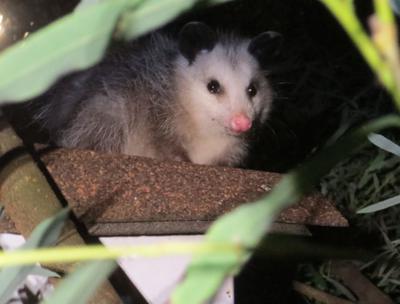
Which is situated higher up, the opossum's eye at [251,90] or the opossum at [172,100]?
the opossum at [172,100]

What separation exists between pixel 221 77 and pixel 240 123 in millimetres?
360

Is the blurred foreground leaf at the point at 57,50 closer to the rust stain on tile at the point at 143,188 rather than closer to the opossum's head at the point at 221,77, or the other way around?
the rust stain on tile at the point at 143,188

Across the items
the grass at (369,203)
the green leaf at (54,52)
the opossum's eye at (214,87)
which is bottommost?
the grass at (369,203)

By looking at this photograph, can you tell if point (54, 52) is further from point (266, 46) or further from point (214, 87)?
point (266, 46)

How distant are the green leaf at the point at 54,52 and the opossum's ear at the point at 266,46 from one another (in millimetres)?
2128

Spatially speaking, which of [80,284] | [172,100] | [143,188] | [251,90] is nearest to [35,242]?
[80,284]

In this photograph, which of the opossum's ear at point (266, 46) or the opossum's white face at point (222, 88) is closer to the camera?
the opossum's white face at point (222, 88)

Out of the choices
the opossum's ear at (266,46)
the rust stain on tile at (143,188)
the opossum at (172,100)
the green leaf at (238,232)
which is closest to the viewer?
the green leaf at (238,232)

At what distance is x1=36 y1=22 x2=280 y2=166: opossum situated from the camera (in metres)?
1.99

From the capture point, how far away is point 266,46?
251 centimetres

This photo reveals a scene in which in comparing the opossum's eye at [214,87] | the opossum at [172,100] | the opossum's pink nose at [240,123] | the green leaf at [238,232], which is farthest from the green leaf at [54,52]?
the opossum's eye at [214,87]

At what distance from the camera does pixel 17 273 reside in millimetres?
527

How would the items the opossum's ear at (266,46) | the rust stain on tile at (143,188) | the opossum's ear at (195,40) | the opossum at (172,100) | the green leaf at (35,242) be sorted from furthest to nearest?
the opossum's ear at (266,46) → the opossum's ear at (195,40) → the opossum at (172,100) → the rust stain on tile at (143,188) → the green leaf at (35,242)

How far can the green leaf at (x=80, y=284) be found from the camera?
0.36 meters
